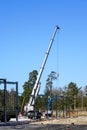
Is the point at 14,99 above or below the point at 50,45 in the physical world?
below

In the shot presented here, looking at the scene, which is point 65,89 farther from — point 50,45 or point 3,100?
point 3,100

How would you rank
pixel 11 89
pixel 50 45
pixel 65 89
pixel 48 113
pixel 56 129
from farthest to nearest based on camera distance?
pixel 65 89
pixel 50 45
pixel 48 113
pixel 11 89
pixel 56 129

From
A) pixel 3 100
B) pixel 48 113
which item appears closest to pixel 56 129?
pixel 3 100

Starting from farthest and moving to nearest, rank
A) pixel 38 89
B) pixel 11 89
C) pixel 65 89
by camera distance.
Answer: pixel 65 89 < pixel 38 89 < pixel 11 89

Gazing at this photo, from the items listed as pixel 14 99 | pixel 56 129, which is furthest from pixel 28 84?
pixel 56 129

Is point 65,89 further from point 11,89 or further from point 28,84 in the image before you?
point 11,89

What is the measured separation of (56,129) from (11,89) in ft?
42.4

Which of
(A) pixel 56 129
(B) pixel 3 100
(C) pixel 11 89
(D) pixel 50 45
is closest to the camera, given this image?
(A) pixel 56 129

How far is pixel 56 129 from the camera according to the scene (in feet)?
77.2

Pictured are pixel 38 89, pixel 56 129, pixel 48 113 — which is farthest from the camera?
pixel 38 89

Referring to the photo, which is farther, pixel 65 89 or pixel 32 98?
pixel 65 89

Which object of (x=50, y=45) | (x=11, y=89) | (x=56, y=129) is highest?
(x=50, y=45)

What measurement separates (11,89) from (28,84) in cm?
4812

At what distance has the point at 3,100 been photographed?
3266cm
